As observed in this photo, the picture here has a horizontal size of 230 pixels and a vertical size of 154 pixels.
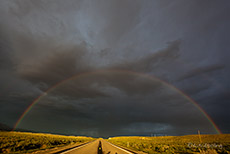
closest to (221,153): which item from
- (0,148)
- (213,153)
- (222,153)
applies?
(222,153)

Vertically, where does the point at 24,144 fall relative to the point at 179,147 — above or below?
above

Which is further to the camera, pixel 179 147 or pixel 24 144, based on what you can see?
pixel 179 147

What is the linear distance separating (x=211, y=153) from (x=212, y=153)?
0.39ft

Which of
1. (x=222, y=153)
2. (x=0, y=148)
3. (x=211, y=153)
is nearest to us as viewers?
(x=211, y=153)

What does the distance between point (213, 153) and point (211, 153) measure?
0.87 feet

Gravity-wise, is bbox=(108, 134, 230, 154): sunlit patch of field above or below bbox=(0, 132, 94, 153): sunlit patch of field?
below

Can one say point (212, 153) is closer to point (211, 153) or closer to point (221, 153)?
point (211, 153)

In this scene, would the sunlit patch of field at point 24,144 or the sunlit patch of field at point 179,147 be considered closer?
the sunlit patch of field at point 24,144

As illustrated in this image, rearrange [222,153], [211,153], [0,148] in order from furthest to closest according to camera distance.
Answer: [222,153]
[0,148]
[211,153]

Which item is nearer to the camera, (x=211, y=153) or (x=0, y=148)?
(x=211, y=153)

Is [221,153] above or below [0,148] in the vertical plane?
below

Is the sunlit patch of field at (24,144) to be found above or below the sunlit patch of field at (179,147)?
above

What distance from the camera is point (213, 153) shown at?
47.1 ft

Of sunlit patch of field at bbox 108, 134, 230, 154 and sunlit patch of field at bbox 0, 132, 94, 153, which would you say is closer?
sunlit patch of field at bbox 0, 132, 94, 153
